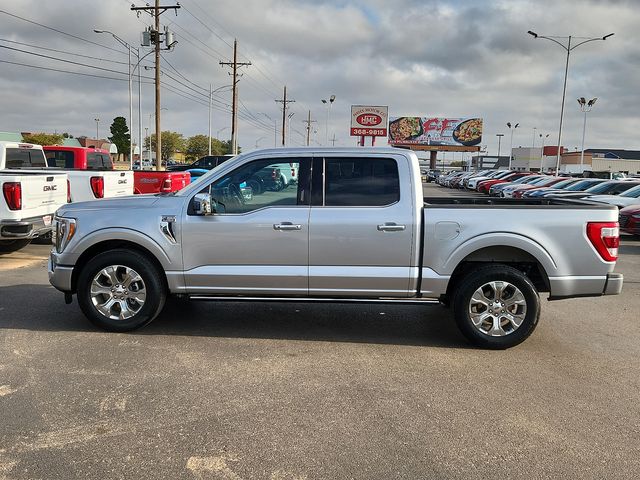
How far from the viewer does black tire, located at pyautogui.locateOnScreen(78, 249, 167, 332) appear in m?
5.42

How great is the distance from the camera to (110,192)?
11.4 m

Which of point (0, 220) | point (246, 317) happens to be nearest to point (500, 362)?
point (246, 317)

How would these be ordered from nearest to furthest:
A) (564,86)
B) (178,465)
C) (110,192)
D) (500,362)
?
(178,465)
(500,362)
(110,192)
(564,86)

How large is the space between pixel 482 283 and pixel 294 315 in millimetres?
2229

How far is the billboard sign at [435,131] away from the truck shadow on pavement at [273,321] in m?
81.7

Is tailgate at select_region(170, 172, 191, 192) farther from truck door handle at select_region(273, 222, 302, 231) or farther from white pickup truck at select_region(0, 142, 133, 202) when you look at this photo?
truck door handle at select_region(273, 222, 302, 231)

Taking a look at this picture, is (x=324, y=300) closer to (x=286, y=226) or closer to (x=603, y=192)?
(x=286, y=226)

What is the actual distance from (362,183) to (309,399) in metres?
2.19

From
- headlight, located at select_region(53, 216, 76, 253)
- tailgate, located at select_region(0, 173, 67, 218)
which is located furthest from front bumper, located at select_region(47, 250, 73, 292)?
tailgate, located at select_region(0, 173, 67, 218)

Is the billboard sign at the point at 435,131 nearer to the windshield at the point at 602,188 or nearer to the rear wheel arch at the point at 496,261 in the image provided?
the windshield at the point at 602,188

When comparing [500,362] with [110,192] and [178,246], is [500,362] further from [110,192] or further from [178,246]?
[110,192]

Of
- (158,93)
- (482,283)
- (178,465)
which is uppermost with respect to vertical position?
(158,93)

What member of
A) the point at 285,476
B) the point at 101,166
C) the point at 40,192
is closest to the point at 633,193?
the point at 40,192

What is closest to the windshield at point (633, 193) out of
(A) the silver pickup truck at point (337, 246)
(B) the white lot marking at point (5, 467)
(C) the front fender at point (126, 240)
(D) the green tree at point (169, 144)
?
(A) the silver pickup truck at point (337, 246)
